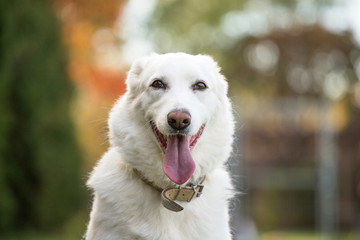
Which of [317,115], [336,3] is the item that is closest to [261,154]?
[317,115]

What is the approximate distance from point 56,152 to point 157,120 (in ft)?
26.0

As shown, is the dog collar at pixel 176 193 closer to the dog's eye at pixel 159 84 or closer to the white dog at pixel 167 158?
the white dog at pixel 167 158

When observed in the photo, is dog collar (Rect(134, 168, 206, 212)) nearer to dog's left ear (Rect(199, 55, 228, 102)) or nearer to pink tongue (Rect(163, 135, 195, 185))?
pink tongue (Rect(163, 135, 195, 185))

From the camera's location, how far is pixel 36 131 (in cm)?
1138

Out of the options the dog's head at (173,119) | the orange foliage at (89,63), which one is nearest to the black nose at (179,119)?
the dog's head at (173,119)

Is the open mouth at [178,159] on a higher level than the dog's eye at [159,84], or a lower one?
lower

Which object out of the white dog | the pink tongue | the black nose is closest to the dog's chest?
the white dog

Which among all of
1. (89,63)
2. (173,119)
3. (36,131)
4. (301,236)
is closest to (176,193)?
(173,119)

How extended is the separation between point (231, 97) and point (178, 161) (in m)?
1.23

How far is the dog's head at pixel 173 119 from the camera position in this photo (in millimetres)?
3971

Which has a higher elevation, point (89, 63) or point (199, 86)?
point (199, 86)

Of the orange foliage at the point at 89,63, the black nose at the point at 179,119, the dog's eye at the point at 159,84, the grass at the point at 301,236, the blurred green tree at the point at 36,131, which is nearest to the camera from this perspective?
the black nose at the point at 179,119

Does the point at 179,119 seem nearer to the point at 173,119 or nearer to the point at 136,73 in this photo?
the point at 173,119

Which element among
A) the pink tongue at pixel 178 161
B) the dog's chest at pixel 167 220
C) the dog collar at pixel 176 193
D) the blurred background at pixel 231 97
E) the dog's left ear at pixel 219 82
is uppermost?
the dog's left ear at pixel 219 82
